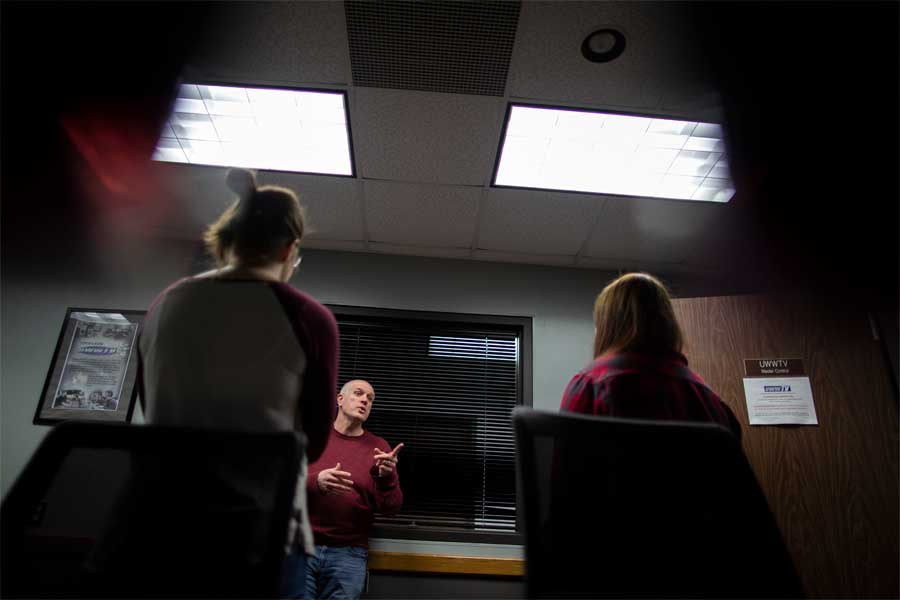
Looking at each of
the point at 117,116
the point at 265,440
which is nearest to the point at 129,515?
the point at 265,440

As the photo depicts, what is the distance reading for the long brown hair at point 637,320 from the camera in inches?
46.6

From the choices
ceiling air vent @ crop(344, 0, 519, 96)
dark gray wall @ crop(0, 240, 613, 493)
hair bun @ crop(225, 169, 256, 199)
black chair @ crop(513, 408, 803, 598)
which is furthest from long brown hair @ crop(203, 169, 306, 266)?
dark gray wall @ crop(0, 240, 613, 493)

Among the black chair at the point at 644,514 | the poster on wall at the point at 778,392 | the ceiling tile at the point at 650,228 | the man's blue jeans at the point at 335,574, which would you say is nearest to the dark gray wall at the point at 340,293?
the ceiling tile at the point at 650,228

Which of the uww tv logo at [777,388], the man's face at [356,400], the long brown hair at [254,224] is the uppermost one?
the long brown hair at [254,224]

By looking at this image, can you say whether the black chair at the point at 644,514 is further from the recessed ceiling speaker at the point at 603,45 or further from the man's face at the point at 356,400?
the man's face at the point at 356,400

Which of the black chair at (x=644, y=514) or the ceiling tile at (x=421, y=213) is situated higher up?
the ceiling tile at (x=421, y=213)

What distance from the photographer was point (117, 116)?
7.81 ft

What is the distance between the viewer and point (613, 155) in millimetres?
2551

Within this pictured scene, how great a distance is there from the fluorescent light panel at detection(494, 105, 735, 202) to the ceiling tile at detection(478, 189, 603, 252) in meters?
0.10

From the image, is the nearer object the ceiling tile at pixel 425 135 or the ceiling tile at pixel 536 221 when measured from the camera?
the ceiling tile at pixel 425 135

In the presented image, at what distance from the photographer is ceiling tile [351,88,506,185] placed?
7.37 ft

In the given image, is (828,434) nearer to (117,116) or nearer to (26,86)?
(117,116)

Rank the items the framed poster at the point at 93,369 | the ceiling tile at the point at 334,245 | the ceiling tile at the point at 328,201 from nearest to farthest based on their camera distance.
Result: 1. the ceiling tile at the point at 328,201
2. the framed poster at the point at 93,369
3. the ceiling tile at the point at 334,245

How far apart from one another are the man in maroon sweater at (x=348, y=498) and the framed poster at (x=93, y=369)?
1357 millimetres
